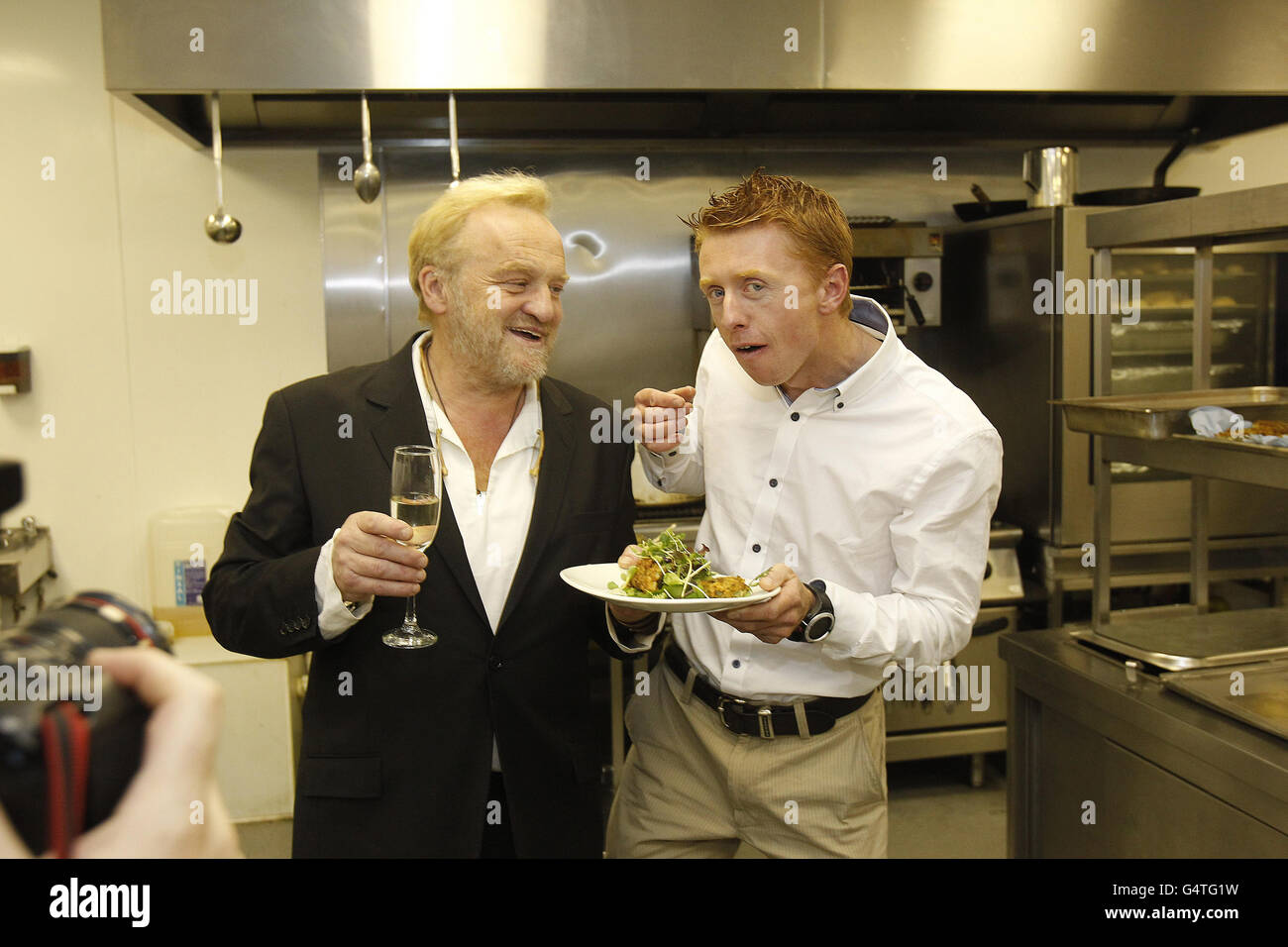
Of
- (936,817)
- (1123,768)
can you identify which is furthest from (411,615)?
(936,817)

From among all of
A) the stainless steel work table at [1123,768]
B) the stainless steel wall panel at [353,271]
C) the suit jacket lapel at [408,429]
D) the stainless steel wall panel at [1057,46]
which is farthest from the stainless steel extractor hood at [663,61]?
the stainless steel work table at [1123,768]

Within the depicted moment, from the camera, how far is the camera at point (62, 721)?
1.54ft

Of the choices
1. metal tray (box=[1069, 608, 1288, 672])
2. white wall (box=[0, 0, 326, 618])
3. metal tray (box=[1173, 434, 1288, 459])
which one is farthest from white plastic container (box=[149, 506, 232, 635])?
metal tray (box=[1173, 434, 1288, 459])

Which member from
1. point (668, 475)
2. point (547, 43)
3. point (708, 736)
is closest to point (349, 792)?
point (708, 736)

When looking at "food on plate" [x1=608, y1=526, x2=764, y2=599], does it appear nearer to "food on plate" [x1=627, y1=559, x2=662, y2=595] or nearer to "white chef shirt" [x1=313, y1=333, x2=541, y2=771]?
"food on plate" [x1=627, y1=559, x2=662, y2=595]

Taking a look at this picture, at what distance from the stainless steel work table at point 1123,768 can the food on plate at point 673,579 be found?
88 cm

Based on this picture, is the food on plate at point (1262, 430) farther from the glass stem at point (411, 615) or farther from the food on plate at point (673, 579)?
the glass stem at point (411, 615)

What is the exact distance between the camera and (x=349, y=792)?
1.80 metres

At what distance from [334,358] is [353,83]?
3.54 feet

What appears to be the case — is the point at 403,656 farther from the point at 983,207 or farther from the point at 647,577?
the point at 983,207

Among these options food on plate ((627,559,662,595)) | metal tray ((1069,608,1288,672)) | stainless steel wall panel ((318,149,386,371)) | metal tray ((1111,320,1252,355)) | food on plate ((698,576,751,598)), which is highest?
stainless steel wall panel ((318,149,386,371))

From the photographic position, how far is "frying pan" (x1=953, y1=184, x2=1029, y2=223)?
3969 mm

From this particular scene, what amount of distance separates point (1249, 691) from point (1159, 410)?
57 centimetres

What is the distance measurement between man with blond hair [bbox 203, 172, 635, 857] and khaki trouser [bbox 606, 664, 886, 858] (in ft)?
0.47
